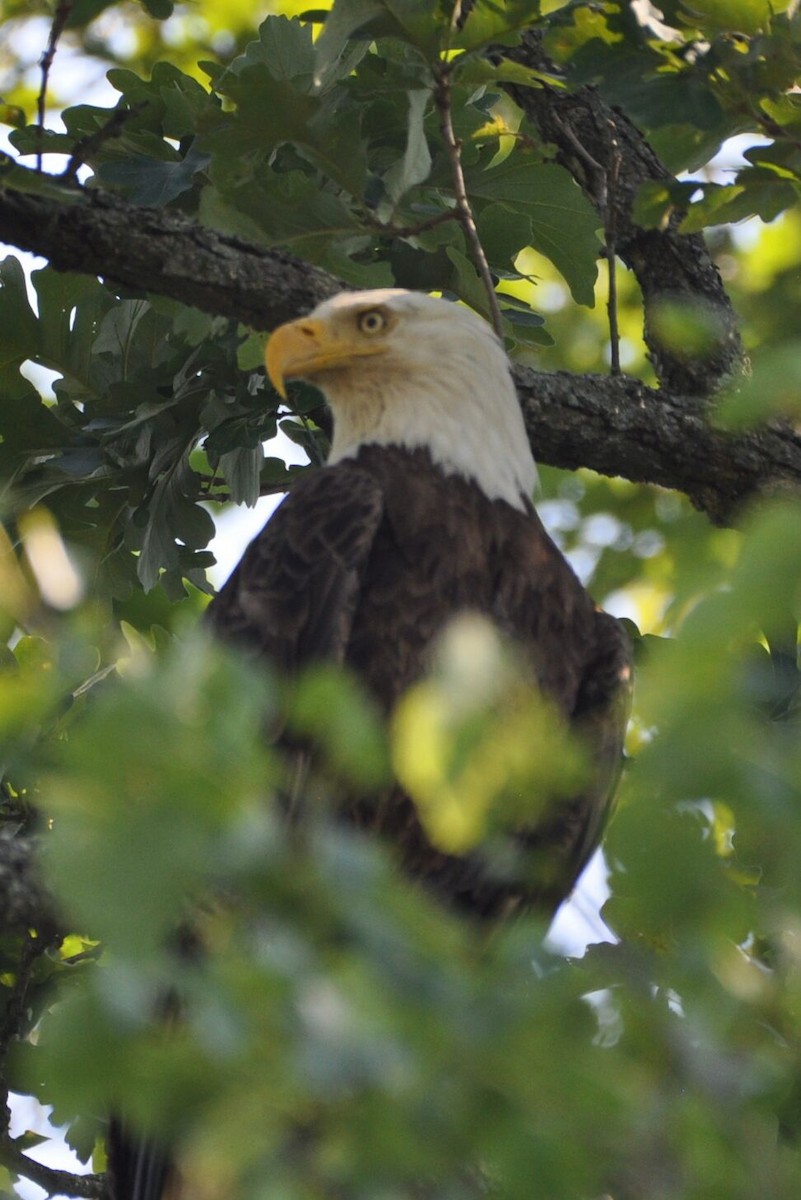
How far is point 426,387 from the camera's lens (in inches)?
183

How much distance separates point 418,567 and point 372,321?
86 cm

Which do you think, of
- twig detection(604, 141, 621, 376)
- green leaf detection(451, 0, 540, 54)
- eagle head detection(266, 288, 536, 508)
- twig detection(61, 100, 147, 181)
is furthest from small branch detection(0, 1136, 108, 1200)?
green leaf detection(451, 0, 540, 54)

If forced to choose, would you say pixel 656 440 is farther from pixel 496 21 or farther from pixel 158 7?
pixel 158 7

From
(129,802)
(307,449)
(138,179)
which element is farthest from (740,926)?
(307,449)

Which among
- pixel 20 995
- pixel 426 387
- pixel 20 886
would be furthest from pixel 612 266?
pixel 20 995

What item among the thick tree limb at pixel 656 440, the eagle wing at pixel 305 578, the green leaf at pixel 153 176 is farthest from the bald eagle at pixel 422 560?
the green leaf at pixel 153 176

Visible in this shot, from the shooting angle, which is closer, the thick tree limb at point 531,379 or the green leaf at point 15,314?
the thick tree limb at point 531,379

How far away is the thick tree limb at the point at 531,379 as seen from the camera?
4027mm

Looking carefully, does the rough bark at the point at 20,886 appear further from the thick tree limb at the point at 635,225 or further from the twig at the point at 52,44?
the thick tree limb at the point at 635,225

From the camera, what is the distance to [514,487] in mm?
4469

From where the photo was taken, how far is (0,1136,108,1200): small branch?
433 cm

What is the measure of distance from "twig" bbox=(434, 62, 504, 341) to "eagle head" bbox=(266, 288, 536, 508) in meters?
0.15

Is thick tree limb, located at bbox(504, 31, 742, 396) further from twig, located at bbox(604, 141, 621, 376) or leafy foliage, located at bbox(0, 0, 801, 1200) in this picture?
leafy foliage, located at bbox(0, 0, 801, 1200)

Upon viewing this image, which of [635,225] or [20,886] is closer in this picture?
[20,886]
